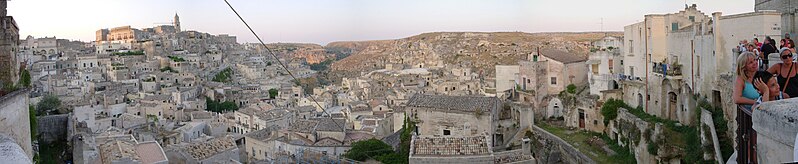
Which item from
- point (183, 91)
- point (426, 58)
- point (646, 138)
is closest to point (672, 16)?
point (646, 138)

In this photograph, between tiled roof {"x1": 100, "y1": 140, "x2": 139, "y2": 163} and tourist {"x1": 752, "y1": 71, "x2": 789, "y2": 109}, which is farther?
tiled roof {"x1": 100, "y1": 140, "x2": 139, "y2": 163}

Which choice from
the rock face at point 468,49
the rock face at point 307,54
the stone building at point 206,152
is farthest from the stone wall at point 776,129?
the rock face at point 307,54

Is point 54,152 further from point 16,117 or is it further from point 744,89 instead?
point 744,89

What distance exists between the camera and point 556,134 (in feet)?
63.7

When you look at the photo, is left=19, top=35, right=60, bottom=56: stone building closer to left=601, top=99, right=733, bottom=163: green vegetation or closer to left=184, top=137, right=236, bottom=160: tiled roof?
left=184, top=137, right=236, bottom=160: tiled roof

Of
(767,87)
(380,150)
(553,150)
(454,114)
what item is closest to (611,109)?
(553,150)

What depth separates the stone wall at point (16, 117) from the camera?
5824 mm

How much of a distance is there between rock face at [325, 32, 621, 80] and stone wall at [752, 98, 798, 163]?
51932 millimetres

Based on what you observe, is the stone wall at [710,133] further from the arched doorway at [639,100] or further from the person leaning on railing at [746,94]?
the person leaning on railing at [746,94]

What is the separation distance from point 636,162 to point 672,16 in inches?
155

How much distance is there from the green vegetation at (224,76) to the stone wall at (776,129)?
53.3 meters

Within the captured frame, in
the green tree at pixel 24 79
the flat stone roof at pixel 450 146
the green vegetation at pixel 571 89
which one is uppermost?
the green tree at pixel 24 79

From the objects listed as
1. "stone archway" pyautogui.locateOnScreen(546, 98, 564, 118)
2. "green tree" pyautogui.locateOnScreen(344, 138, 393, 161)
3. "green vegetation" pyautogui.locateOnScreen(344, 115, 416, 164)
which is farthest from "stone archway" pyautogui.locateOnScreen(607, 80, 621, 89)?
"green tree" pyautogui.locateOnScreen(344, 138, 393, 161)

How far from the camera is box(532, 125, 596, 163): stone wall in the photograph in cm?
1697
